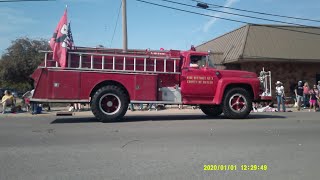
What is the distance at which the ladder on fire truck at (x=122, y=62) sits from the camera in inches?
471

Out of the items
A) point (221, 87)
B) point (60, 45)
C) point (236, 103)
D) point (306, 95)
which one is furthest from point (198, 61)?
point (306, 95)

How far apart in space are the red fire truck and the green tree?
27.6 metres

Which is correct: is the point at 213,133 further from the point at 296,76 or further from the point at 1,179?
the point at 296,76

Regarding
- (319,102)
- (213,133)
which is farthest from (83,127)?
(319,102)

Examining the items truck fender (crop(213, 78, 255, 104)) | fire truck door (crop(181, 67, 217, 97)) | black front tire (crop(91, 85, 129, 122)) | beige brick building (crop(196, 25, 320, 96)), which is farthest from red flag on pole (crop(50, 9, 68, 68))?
beige brick building (crop(196, 25, 320, 96))

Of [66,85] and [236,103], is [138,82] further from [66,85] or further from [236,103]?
[236,103]

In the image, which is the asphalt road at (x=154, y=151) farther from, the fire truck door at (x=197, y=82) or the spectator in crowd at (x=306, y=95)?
the spectator in crowd at (x=306, y=95)

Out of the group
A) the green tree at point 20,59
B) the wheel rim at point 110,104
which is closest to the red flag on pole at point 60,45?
the wheel rim at point 110,104

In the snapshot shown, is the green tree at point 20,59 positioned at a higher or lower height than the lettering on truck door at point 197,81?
higher

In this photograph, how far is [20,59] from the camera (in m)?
38.5

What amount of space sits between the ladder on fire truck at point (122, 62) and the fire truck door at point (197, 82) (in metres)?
0.38

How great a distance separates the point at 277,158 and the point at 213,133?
287 cm

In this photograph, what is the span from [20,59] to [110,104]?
2949 cm

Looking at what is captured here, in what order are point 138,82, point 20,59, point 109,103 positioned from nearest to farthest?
1. point 109,103
2. point 138,82
3. point 20,59
